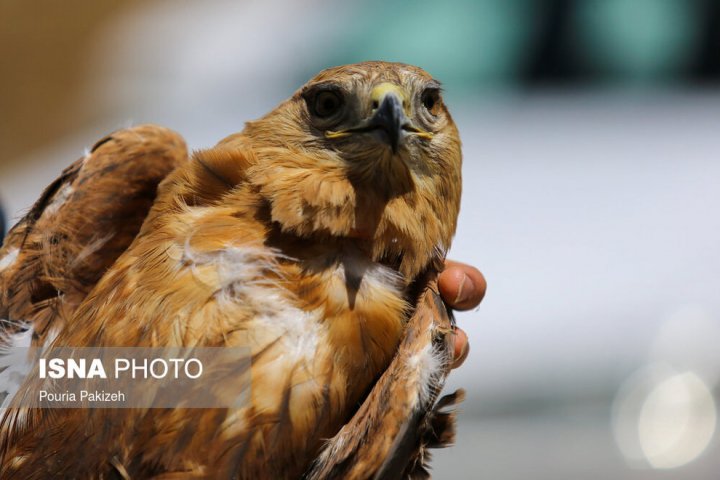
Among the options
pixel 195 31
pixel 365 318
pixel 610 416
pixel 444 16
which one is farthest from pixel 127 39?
pixel 365 318

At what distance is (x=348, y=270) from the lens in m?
2.22

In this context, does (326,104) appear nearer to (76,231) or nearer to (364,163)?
(364,163)

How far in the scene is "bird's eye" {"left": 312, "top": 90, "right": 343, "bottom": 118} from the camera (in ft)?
7.89

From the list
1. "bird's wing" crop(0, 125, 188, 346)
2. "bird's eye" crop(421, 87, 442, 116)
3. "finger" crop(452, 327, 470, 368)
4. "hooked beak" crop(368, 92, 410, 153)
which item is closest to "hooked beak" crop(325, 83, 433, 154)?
"hooked beak" crop(368, 92, 410, 153)

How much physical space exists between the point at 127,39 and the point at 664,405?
7327mm

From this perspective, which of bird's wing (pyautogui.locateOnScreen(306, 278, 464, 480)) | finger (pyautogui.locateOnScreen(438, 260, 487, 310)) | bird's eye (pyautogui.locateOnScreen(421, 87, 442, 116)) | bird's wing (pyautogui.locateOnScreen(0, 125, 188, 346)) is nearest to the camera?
bird's wing (pyautogui.locateOnScreen(306, 278, 464, 480))

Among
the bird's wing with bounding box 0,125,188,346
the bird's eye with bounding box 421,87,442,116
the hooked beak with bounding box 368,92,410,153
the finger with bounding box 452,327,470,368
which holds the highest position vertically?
the bird's eye with bounding box 421,87,442,116

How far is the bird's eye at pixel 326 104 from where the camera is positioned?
241 cm

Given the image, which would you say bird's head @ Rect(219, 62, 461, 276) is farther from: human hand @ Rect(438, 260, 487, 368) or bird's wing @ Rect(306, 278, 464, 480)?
bird's wing @ Rect(306, 278, 464, 480)

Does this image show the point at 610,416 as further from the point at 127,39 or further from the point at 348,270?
the point at 127,39

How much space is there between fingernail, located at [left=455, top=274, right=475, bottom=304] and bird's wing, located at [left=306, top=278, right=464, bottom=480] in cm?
23

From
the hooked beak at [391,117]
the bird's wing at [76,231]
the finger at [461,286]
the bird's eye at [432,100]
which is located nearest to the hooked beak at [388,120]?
the hooked beak at [391,117]

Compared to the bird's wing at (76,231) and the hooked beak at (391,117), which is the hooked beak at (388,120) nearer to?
the hooked beak at (391,117)

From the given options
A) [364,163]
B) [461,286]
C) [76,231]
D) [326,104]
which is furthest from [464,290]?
[76,231]
